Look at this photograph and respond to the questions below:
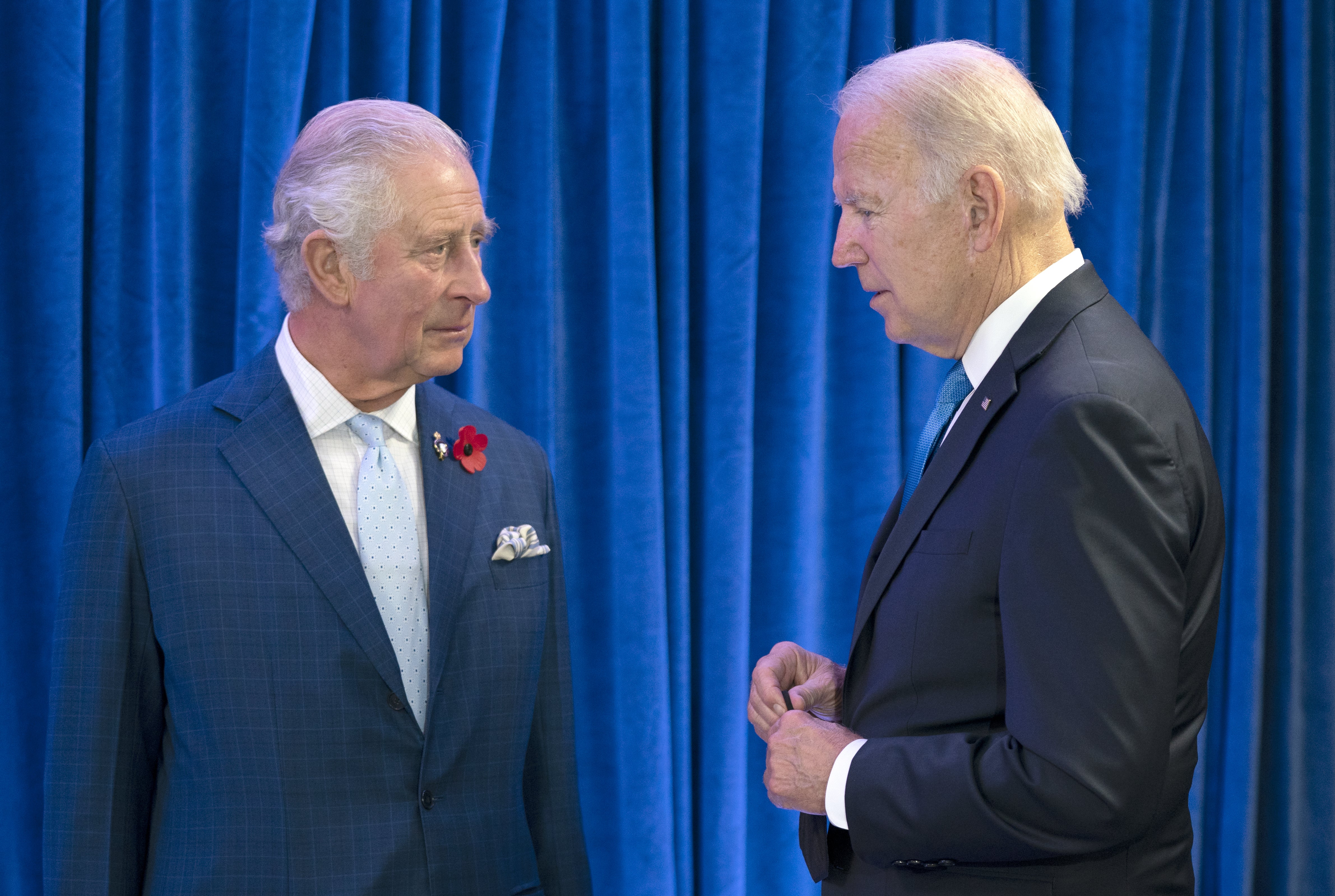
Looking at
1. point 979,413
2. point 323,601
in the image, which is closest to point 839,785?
point 979,413

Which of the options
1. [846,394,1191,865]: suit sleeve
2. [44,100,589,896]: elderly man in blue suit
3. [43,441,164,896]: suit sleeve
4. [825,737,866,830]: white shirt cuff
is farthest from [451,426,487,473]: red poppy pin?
[846,394,1191,865]: suit sleeve

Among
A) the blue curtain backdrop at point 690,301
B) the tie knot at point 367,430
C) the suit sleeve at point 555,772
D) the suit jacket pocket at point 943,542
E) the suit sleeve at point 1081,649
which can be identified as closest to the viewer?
the suit sleeve at point 1081,649

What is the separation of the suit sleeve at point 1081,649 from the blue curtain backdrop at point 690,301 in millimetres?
1119

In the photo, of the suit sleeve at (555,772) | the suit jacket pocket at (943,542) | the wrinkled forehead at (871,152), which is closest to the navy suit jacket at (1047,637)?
the suit jacket pocket at (943,542)

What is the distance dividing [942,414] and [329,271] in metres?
0.86

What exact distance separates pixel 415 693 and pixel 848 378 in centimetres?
129

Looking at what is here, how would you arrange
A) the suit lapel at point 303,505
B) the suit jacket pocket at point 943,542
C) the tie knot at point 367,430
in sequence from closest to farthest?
the suit jacket pocket at point 943,542, the suit lapel at point 303,505, the tie knot at point 367,430

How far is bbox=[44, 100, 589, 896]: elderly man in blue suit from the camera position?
4.79ft

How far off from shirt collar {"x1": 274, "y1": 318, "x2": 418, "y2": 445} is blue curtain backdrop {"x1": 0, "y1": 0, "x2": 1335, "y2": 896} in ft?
1.29

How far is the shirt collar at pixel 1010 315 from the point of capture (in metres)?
1.41

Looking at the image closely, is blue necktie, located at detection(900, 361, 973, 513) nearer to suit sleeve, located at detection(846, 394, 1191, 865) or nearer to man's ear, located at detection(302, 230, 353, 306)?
suit sleeve, located at detection(846, 394, 1191, 865)

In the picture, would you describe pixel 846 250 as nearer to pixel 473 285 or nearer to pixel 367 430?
pixel 473 285

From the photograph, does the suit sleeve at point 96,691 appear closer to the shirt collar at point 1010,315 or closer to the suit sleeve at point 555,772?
the suit sleeve at point 555,772

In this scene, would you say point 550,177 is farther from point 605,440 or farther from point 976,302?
Result: point 976,302
